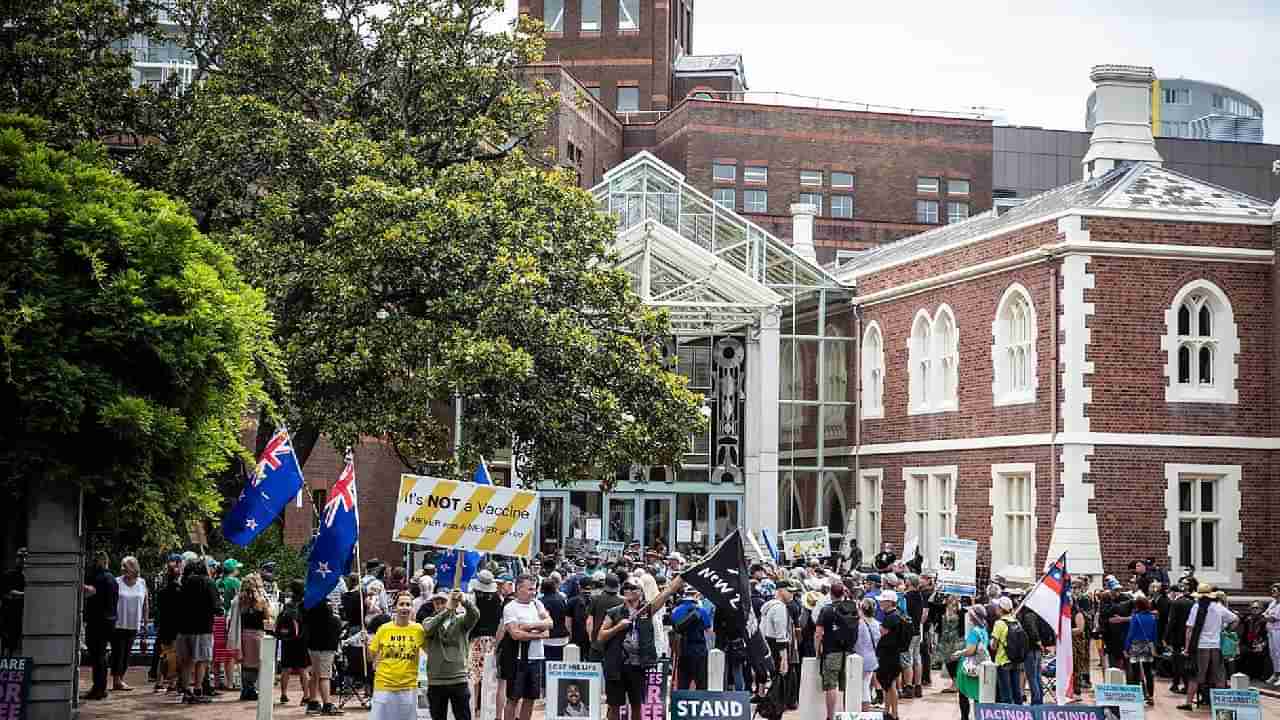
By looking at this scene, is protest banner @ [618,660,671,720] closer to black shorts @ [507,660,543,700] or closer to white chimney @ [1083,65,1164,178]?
black shorts @ [507,660,543,700]

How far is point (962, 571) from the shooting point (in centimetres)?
2920

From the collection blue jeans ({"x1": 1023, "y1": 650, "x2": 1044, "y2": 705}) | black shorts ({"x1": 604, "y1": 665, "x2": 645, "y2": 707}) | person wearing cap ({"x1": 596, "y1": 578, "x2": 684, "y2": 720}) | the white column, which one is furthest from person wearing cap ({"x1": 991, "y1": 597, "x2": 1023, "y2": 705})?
the white column

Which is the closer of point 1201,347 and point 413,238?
point 413,238

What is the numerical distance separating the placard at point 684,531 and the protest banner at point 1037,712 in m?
29.4

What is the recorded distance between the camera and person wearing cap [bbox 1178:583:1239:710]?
25094 millimetres

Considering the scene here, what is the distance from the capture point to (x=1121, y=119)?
3878 centimetres

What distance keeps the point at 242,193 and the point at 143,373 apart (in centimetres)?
1239

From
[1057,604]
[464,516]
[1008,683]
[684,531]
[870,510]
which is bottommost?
[1008,683]

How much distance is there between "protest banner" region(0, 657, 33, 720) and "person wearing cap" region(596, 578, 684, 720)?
6.15 meters

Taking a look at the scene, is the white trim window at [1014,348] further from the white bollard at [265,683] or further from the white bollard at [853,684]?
the white bollard at [265,683]

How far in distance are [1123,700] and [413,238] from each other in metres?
15.6

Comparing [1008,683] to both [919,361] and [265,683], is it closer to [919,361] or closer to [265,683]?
[265,683]

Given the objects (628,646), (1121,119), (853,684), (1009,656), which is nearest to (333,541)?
(628,646)

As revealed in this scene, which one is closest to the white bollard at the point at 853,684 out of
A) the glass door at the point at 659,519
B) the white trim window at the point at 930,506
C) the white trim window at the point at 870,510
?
the white trim window at the point at 930,506
